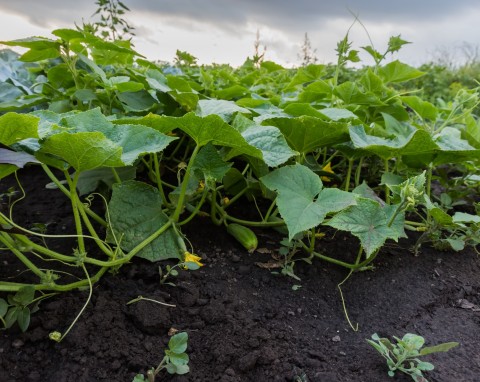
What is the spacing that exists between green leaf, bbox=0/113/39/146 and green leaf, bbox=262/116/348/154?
832 millimetres

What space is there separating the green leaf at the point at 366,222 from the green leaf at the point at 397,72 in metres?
1.24

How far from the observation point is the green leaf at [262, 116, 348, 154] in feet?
5.43

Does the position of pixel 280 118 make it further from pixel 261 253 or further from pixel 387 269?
pixel 387 269

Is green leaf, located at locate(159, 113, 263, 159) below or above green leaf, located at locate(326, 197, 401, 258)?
above

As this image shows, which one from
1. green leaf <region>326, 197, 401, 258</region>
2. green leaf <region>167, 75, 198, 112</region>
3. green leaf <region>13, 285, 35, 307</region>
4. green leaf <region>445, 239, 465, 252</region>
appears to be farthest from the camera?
green leaf <region>167, 75, 198, 112</region>

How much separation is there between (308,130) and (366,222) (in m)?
0.42

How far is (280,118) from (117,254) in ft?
2.40

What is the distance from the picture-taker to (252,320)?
4.73ft

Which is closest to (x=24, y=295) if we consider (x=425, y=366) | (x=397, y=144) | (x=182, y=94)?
(x=182, y=94)

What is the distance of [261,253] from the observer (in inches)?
71.2

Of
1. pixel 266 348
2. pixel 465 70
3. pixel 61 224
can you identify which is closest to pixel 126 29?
pixel 61 224

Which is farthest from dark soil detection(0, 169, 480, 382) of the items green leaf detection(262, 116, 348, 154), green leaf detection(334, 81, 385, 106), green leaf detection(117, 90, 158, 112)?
green leaf detection(334, 81, 385, 106)

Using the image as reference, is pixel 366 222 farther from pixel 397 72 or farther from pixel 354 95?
pixel 397 72

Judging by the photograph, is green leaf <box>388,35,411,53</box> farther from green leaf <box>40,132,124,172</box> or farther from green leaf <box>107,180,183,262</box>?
green leaf <box>40,132,124,172</box>
